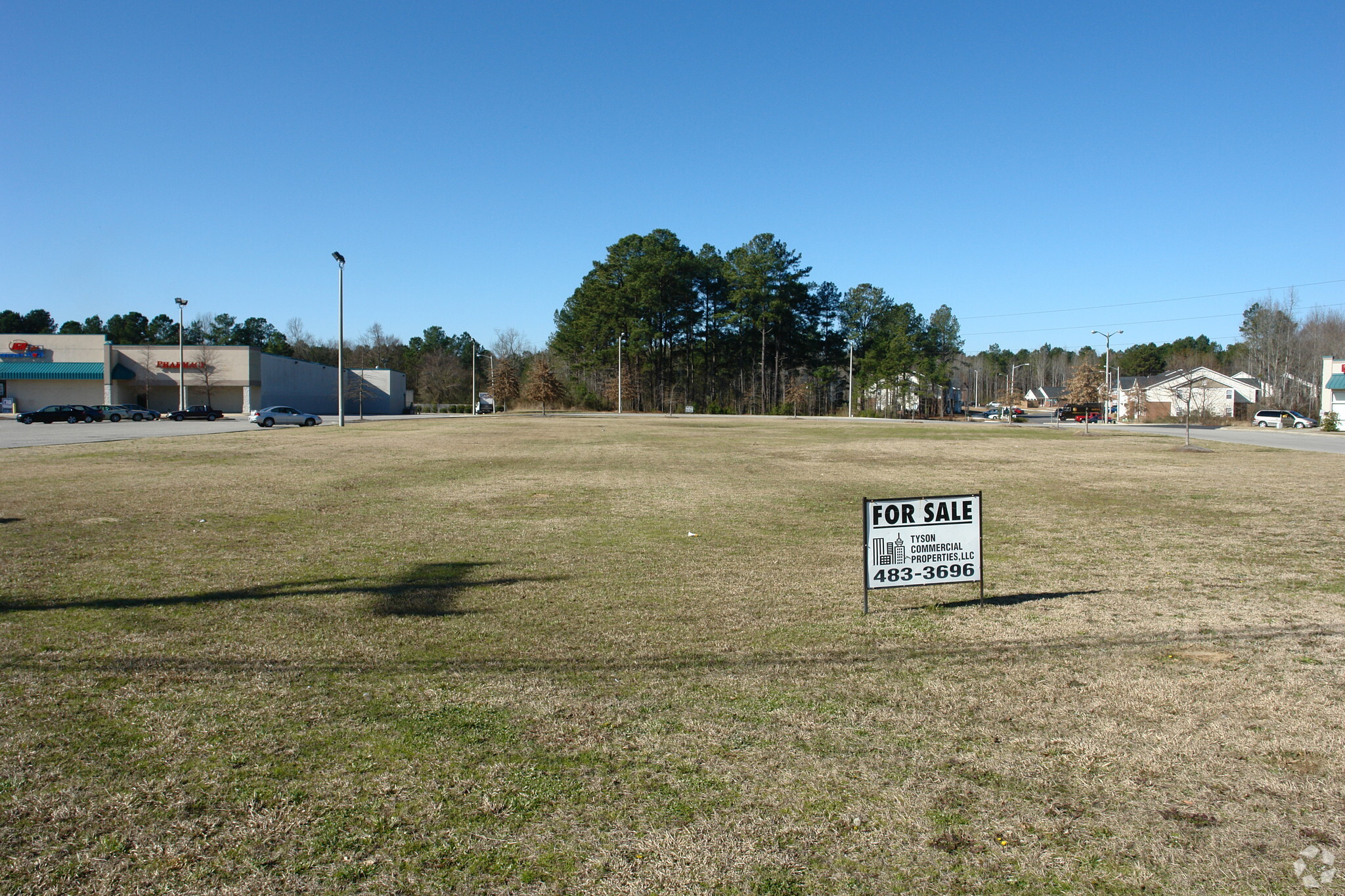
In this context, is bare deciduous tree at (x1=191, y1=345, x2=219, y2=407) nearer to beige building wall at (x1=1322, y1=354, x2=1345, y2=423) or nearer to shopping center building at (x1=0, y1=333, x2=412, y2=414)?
shopping center building at (x1=0, y1=333, x2=412, y2=414)

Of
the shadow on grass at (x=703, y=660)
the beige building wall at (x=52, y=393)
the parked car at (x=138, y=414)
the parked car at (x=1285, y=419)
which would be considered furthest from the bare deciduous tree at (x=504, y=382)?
the shadow on grass at (x=703, y=660)

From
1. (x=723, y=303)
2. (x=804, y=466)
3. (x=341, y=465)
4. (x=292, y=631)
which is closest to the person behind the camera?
(x=292, y=631)

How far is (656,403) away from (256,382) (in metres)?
49.4

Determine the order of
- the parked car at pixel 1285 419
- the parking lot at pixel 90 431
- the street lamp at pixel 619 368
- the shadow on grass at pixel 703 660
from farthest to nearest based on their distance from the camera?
the street lamp at pixel 619 368 < the parked car at pixel 1285 419 < the parking lot at pixel 90 431 < the shadow on grass at pixel 703 660

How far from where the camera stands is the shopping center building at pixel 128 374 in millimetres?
77625

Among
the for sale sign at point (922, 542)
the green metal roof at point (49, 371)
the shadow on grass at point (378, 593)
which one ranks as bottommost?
the shadow on grass at point (378, 593)

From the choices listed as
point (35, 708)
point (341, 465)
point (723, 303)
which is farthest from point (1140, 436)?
point (723, 303)

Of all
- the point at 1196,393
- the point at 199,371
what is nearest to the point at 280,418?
the point at 199,371

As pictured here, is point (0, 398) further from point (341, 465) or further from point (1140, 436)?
point (1140, 436)

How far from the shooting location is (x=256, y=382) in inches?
3155

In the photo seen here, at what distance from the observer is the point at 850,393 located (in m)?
91.0

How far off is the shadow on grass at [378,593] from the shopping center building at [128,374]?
75.3m

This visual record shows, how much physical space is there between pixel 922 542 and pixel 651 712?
3834mm

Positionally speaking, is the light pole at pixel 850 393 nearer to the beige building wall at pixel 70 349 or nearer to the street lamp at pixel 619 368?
the street lamp at pixel 619 368
